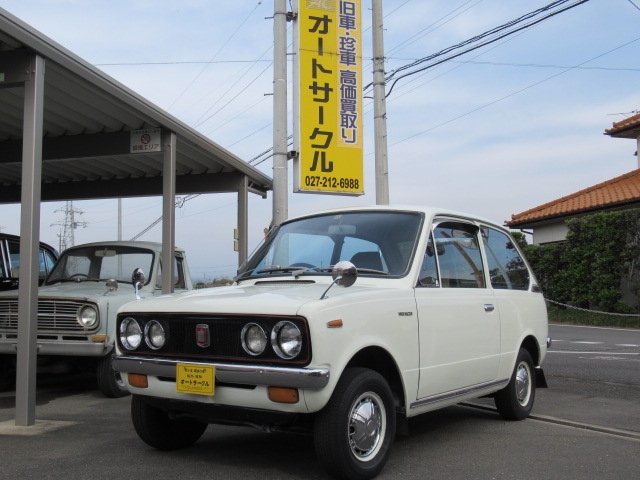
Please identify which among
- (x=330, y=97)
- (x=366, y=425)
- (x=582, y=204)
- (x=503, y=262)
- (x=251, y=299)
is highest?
(x=330, y=97)

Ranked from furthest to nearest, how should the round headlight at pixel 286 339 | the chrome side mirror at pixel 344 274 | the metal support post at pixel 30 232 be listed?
1. the metal support post at pixel 30 232
2. the chrome side mirror at pixel 344 274
3. the round headlight at pixel 286 339

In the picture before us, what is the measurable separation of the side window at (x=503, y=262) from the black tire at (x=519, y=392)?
65 centimetres

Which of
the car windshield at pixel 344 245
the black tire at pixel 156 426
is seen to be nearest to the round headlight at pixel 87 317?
the car windshield at pixel 344 245

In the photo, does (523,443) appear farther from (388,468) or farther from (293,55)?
(293,55)

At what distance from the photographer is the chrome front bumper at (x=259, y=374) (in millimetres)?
3775

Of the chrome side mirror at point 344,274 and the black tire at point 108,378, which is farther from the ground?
the chrome side mirror at point 344,274

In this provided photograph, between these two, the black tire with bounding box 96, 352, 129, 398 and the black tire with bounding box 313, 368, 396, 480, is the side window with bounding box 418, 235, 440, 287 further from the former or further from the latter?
the black tire with bounding box 96, 352, 129, 398

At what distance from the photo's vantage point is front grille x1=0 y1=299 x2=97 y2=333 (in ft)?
24.3

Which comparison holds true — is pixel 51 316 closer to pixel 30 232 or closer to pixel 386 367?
pixel 30 232

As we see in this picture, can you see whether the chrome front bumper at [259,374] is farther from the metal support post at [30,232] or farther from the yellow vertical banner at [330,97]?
the yellow vertical banner at [330,97]

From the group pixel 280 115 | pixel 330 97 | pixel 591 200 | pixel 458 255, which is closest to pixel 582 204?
pixel 591 200

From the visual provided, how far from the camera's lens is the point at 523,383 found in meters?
6.34

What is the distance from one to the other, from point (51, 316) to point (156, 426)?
3201 millimetres

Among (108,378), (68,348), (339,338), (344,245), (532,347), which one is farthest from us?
(108,378)
